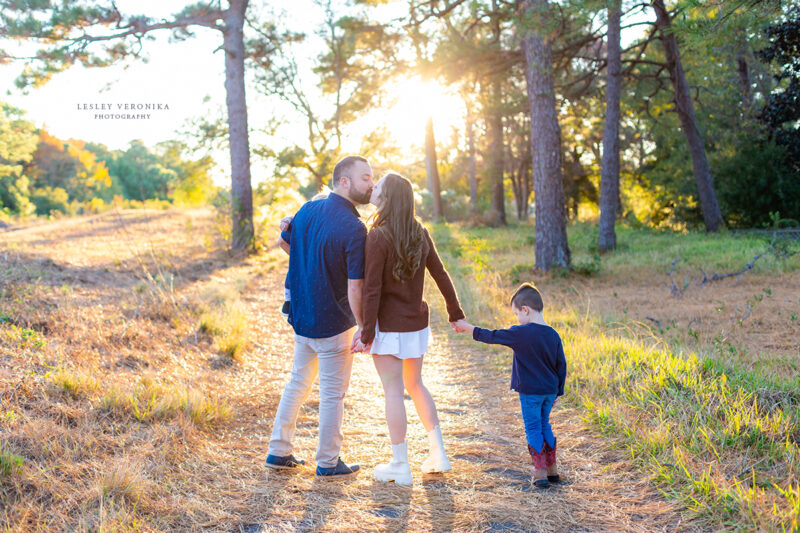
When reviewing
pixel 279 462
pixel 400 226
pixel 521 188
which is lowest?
pixel 279 462

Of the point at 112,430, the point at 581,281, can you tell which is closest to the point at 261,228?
the point at 581,281

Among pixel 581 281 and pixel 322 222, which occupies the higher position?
pixel 322 222

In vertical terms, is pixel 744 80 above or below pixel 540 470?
above

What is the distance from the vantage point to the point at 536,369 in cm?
363

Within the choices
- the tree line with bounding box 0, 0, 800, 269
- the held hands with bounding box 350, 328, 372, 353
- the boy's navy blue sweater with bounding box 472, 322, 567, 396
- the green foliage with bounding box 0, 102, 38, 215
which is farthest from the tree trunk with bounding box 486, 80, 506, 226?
the held hands with bounding box 350, 328, 372, 353

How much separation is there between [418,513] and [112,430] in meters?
2.22

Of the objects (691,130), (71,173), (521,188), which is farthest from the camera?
(71,173)

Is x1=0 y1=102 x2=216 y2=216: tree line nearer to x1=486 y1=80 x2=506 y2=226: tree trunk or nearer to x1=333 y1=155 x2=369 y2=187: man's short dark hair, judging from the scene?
x1=486 y1=80 x2=506 y2=226: tree trunk

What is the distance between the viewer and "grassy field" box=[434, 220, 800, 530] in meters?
3.24

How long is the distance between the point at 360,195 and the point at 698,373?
297 centimetres

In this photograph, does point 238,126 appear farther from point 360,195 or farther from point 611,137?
point 360,195

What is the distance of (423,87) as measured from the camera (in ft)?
53.1

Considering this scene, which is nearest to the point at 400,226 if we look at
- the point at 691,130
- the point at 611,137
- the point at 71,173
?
the point at 611,137

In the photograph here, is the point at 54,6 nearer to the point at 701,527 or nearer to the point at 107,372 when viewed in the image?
the point at 107,372
